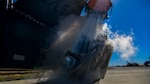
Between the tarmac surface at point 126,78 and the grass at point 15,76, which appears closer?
the tarmac surface at point 126,78

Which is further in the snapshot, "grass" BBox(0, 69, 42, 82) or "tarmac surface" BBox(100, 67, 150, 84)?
"grass" BBox(0, 69, 42, 82)

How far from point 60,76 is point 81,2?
21.4 m

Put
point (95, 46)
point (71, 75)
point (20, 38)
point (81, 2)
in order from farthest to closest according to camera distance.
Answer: point (20, 38), point (81, 2), point (95, 46), point (71, 75)

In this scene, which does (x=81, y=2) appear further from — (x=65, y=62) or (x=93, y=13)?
(x=65, y=62)

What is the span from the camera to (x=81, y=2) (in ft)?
123

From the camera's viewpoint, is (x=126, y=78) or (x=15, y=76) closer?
(x=126, y=78)

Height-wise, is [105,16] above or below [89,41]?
above

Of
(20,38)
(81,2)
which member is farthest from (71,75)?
(20,38)

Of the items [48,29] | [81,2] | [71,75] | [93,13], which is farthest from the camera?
A: [48,29]

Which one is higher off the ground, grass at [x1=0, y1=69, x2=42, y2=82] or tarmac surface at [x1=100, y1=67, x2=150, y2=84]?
grass at [x1=0, y1=69, x2=42, y2=82]

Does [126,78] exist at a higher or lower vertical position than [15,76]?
lower

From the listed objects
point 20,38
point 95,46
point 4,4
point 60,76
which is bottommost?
point 60,76

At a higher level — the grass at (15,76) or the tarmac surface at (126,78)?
the grass at (15,76)

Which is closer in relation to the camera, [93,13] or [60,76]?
[60,76]
